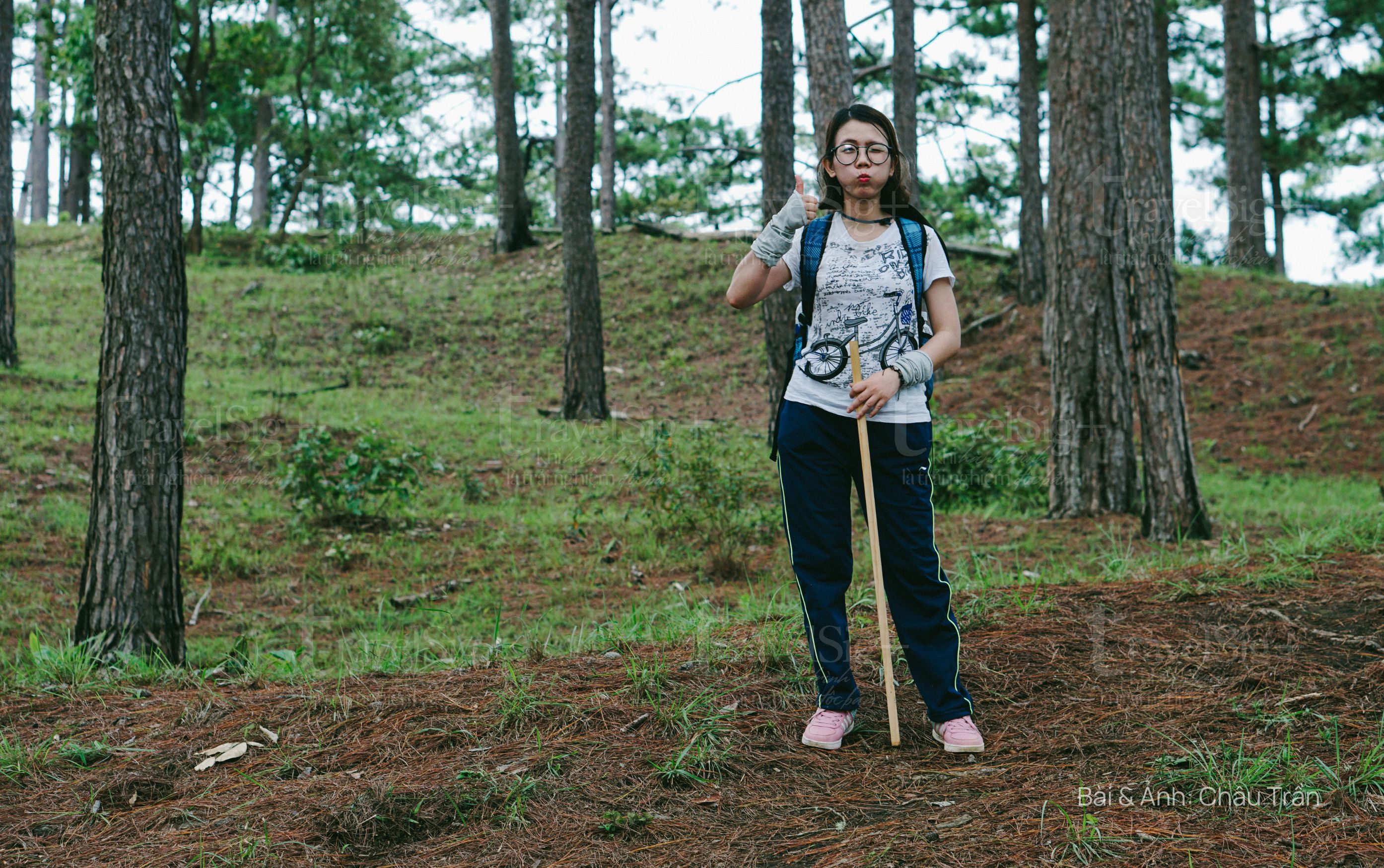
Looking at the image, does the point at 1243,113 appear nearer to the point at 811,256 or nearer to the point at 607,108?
the point at 607,108

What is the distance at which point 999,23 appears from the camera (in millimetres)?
19109

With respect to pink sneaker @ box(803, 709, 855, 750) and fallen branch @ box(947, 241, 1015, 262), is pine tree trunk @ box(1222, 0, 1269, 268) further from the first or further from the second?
pink sneaker @ box(803, 709, 855, 750)

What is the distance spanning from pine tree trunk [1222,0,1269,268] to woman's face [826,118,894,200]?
15613 millimetres

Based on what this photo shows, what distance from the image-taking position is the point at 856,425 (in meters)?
3.23

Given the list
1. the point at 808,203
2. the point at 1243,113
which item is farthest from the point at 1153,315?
the point at 1243,113

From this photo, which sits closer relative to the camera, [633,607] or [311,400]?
[633,607]

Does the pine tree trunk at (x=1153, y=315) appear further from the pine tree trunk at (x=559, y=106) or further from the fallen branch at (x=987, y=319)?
the pine tree trunk at (x=559, y=106)

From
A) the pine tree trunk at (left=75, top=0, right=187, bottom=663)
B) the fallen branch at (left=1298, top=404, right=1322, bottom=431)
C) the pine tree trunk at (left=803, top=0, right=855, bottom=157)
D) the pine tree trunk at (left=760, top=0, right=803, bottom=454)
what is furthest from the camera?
the fallen branch at (left=1298, top=404, right=1322, bottom=431)

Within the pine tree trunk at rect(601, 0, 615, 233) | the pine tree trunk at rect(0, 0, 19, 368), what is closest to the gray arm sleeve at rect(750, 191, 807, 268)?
the pine tree trunk at rect(0, 0, 19, 368)

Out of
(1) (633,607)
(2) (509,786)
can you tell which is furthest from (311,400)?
(2) (509,786)

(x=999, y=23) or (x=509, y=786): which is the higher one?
(x=999, y=23)

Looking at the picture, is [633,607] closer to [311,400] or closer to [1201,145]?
[311,400]

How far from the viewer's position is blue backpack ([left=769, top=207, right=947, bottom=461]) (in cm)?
324

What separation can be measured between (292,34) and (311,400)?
14.6m
